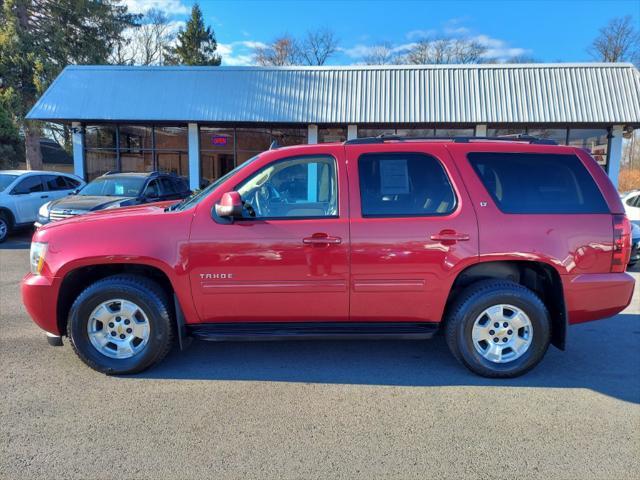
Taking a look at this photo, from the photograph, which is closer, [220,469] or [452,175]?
[220,469]

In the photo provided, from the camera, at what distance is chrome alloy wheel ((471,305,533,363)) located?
12.0 ft

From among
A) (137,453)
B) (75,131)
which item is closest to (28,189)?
(75,131)

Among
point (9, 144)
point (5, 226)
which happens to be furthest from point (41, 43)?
point (5, 226)

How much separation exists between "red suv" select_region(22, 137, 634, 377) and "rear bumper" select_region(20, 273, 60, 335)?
1cm

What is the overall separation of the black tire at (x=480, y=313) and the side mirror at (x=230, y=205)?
1.98m

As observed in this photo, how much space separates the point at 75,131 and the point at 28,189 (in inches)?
243

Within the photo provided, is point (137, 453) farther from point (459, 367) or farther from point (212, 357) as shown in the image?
point (459, 367)

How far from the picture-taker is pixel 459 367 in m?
3.93

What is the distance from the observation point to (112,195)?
10445mm

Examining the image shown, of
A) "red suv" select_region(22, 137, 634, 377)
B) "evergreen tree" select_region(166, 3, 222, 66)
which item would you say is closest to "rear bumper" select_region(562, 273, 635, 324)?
"red suv" select_region(22, 137, 634, 377)

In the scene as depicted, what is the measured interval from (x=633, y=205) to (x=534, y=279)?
7.47 meters

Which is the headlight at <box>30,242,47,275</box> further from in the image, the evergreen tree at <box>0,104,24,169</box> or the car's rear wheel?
the evergreen tree at <box>0,104,24,169</box>

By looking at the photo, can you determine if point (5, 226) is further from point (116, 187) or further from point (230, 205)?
point (230, 205)

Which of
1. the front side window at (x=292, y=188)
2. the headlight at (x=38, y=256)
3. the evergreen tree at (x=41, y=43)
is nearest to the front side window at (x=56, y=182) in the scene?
the evergreen tree at (x=41, y=43)
